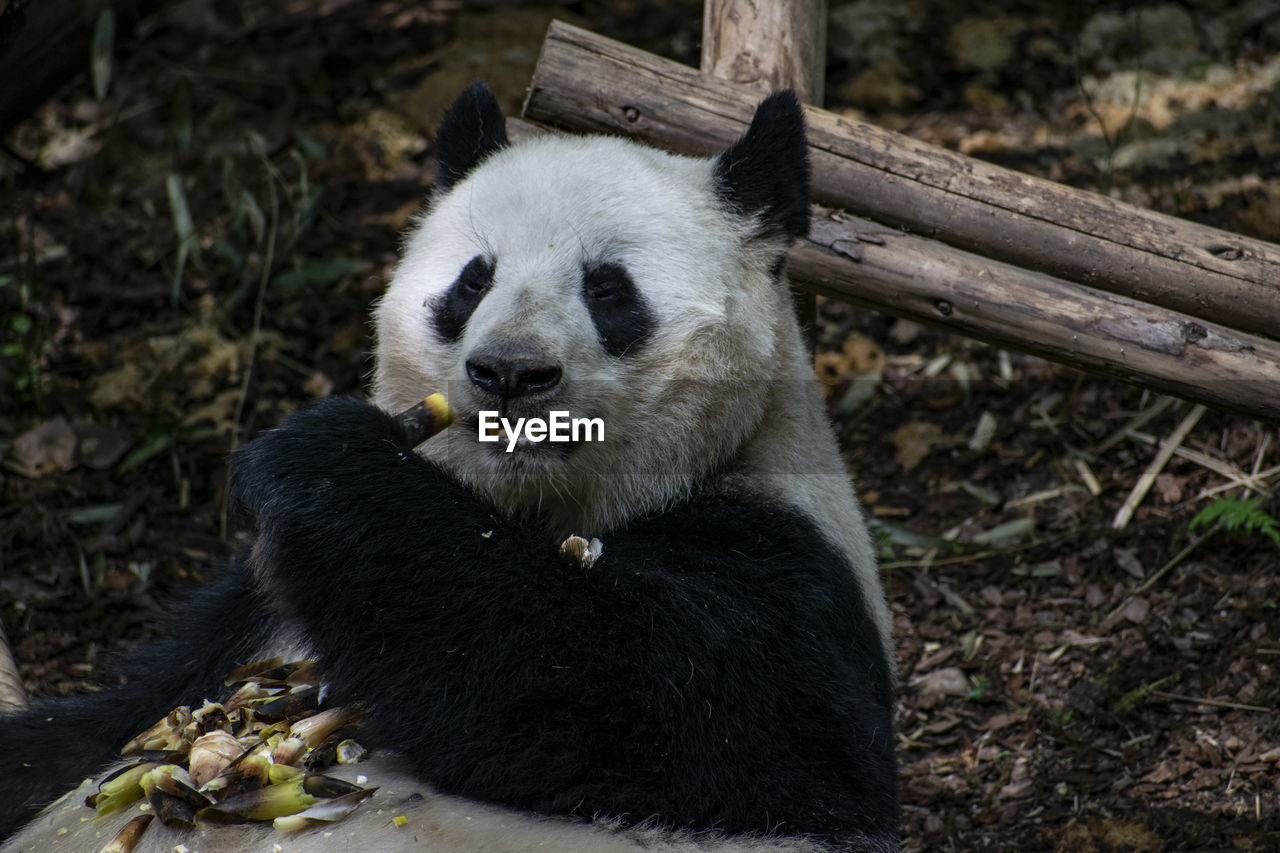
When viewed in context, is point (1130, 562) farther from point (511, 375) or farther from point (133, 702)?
point (133, 702)

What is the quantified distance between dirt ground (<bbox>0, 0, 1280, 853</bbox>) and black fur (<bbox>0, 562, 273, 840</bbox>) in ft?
1.98

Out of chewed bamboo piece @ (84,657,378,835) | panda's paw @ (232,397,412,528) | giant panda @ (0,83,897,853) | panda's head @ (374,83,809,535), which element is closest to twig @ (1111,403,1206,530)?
giant panda @ (0,83,897,853)

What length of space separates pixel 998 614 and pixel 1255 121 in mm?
4395

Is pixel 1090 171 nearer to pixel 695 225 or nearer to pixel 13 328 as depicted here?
pixel 695 225

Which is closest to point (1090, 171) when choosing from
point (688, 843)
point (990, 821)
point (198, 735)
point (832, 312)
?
point (832, 312)

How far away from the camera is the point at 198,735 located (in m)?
3.68

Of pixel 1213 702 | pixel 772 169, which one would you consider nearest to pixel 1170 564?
pixel 1213 702

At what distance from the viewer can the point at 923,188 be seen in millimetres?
4832

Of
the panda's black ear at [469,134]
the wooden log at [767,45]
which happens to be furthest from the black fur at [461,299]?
the wooden log at [767,45]

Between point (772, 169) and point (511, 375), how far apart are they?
1378mm

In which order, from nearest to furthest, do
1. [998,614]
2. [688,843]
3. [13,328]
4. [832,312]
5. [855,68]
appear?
[688,843], [998,614], [13,328], [832,312], [855,68]

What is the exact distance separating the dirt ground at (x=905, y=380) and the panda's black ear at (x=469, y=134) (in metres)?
2.55

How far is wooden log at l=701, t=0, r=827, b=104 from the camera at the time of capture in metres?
5.39

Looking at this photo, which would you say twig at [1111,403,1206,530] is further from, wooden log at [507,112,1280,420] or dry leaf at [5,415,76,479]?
dry leaf at [5,415,76,479]
